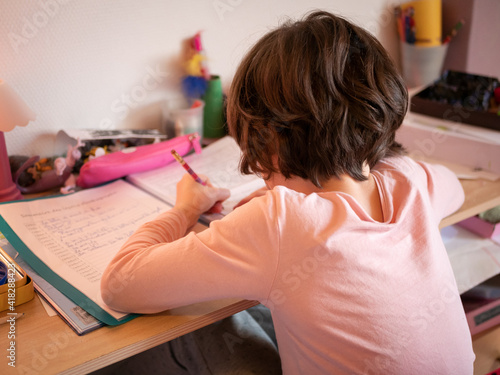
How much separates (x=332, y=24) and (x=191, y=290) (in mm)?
456

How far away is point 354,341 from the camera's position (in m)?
0.70

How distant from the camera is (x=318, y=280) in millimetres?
690

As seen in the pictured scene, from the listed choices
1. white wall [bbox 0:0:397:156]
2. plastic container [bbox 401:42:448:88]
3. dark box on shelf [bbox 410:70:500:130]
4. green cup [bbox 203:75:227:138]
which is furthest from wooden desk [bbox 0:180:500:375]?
plastic container [bbox 401:42:448:88]

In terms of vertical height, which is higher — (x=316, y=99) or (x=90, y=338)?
(x=316, y=99)

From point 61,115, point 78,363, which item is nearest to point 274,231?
point 78,363

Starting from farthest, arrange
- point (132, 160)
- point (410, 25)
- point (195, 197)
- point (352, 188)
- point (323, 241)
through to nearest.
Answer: point (410, 25), point (132, 160), point (195, 197), point (352, 188), point (323, 241)

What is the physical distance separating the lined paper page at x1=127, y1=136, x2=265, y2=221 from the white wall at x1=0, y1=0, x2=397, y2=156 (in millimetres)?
210

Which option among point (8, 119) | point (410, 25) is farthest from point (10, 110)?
point (410, 25)

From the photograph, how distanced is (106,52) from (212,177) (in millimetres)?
418

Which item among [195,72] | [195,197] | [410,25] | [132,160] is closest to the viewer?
[195,197]

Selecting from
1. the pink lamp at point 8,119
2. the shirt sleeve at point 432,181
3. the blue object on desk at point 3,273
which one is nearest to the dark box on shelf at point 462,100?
the shirt sleeve at point 432,181

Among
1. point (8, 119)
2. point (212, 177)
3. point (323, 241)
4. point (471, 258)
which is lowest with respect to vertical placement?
point (471, 258)

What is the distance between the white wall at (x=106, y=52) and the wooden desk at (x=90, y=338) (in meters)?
0.58

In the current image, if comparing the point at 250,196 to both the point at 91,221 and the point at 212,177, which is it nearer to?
the point at 212,177
